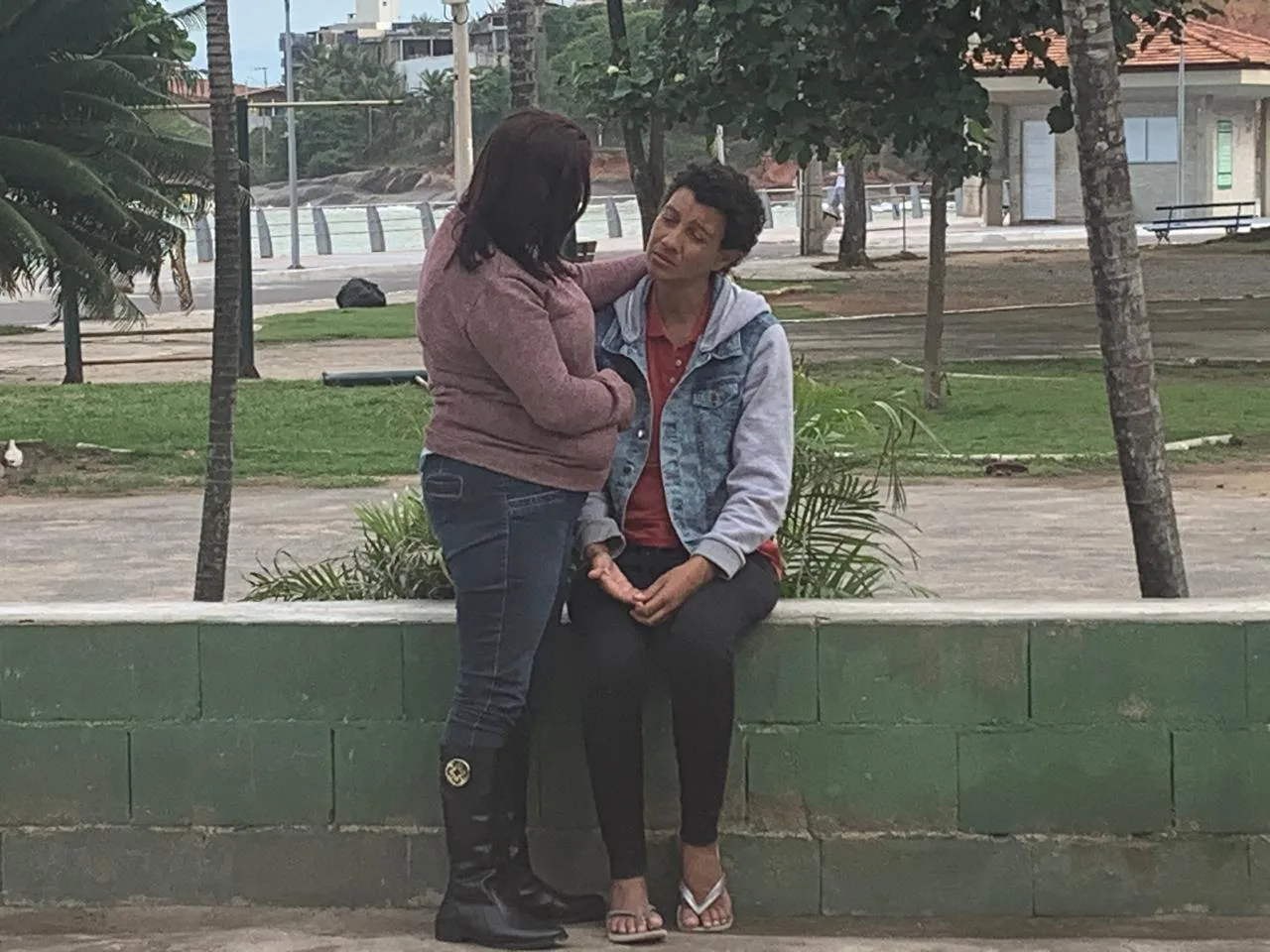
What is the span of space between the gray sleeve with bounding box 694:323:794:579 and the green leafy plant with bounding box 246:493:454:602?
0.83 m

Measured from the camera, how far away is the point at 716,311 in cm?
480

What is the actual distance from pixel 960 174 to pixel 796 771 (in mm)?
8407

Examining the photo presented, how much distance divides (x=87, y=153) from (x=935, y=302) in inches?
211

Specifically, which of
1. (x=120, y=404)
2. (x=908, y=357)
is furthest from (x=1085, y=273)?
(x=120, y=404)

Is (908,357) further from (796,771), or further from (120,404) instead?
(796,771)

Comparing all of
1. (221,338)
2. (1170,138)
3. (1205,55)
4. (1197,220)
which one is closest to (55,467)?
(221,338)

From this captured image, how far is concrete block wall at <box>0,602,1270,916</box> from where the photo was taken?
15.5 feet

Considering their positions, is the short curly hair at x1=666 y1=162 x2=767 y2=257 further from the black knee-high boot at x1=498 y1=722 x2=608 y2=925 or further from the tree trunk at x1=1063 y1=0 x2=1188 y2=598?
the black knee-high boot at x1=498 y1=722 x2=608 y2=925

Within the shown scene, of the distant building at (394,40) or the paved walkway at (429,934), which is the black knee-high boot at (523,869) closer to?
the paved walkway at (429,934)

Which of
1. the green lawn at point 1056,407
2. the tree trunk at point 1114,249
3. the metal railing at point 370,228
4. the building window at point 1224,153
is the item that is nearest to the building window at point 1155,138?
the building window at point 1224,153

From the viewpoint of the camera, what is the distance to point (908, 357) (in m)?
19.0

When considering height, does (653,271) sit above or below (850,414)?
above

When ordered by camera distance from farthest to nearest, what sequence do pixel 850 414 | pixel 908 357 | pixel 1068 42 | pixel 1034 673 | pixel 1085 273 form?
pixel 1085 273
pixel 908 357
pixel 850 414
pixel 1068 42
pixel 1034 673

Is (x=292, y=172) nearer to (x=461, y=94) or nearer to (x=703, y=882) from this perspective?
(x=461, y=94)
